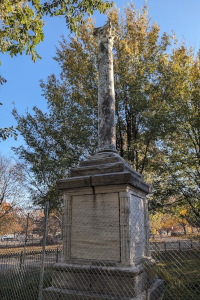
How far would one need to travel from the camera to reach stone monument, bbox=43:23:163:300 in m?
3.96

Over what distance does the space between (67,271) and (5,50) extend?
481cm

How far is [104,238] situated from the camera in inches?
170

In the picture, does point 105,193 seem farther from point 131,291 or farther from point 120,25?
point 120,25

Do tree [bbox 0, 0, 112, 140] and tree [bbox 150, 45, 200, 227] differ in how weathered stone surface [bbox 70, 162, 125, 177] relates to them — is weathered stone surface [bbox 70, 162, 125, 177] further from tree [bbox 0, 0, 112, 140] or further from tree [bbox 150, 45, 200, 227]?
tree [bbox 150, 45, 200, 227]

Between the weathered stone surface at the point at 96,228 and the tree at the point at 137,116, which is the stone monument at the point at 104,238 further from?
the tree at the point at 137,116

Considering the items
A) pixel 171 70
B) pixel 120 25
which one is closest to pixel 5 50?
pixel 171 70

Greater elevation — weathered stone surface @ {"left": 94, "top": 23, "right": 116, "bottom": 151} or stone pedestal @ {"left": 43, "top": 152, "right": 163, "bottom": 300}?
weathered stone surface @ {"left": 94, "top": 23, "right": 116, "bottom": 151}

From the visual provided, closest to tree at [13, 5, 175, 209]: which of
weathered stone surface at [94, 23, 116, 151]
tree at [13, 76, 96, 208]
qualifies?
tree at [13, 76, 96, 208]

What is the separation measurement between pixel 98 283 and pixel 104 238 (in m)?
0.74

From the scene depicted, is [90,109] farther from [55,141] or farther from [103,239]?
[103,239]

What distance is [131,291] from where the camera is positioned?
377 centimetres

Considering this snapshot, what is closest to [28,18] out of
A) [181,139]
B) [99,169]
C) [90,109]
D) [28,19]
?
[28,19]

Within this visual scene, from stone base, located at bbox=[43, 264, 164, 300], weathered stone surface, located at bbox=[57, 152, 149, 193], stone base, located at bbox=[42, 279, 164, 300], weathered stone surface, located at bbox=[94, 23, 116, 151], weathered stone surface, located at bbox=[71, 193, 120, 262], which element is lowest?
stone base, located at bbox=[42, 279, 164, 300]

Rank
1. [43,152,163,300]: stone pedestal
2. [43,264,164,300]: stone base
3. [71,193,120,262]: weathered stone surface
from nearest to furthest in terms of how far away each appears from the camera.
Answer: [43,264,164,300]: stone base → [43,152,163,300]: stone pedestal → [71,193,120,262]: weathered stone surface
